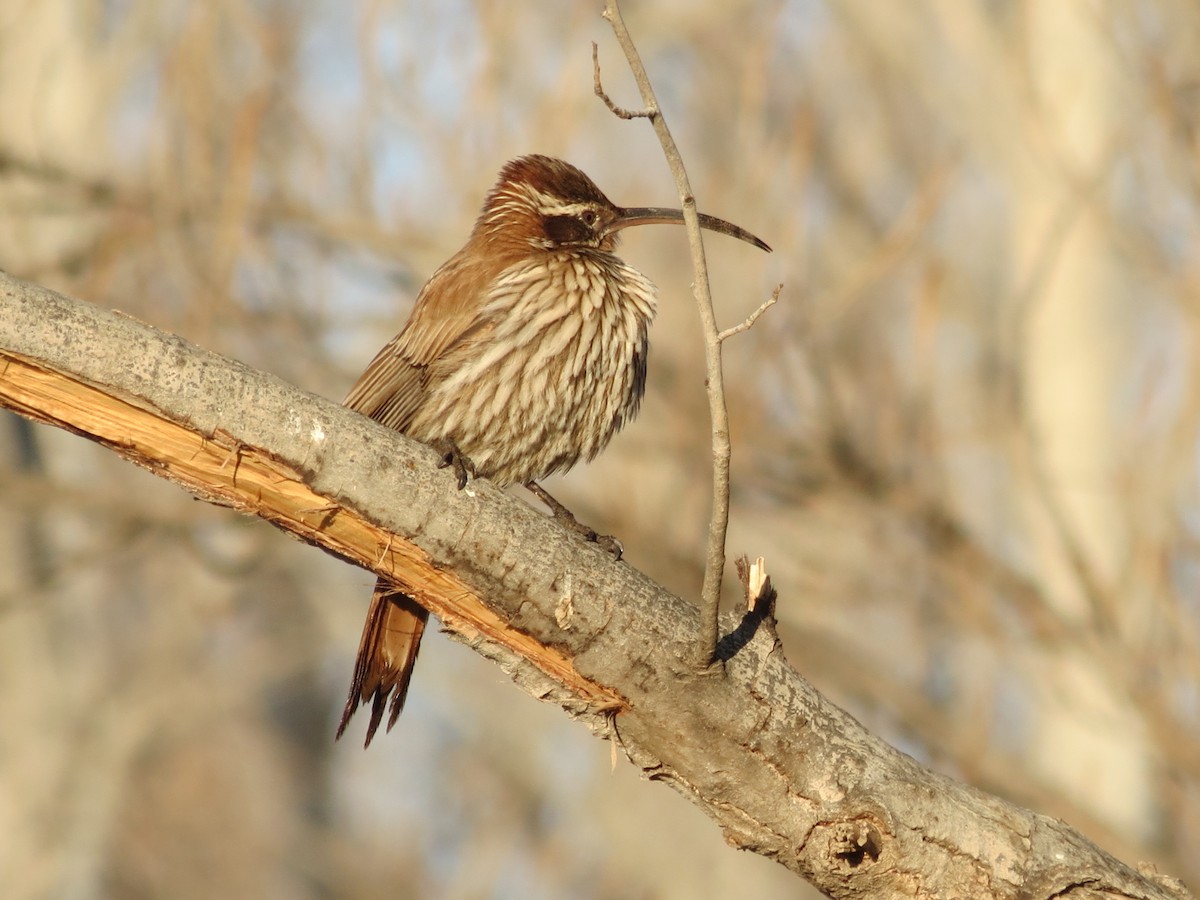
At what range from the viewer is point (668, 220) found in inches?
194

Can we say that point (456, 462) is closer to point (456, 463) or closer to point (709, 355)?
point (456, 463)

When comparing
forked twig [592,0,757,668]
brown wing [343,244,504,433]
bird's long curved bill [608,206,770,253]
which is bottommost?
forked twig [592,0,757,668]

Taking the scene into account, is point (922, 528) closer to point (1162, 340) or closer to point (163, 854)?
point (1162, 340)

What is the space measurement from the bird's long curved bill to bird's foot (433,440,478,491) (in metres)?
1.05

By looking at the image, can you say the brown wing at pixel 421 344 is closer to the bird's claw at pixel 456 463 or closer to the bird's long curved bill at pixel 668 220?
the bird's claw at pixel 456 463

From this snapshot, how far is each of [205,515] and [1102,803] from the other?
5.18 m

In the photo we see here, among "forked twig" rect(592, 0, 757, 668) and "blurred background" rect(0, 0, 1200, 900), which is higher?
"blurred background" rect(0, 0, 1200, 900)

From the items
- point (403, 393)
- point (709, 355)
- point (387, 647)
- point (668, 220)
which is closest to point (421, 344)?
point (403, 393)

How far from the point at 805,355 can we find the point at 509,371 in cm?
255

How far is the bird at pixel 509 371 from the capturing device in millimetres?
4465

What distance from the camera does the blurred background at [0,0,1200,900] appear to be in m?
6.73

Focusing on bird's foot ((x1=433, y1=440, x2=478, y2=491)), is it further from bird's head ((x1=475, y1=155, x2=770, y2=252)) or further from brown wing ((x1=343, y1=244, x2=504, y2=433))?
bird's head ((x1=475, y1=155, x2=770, y2=252))

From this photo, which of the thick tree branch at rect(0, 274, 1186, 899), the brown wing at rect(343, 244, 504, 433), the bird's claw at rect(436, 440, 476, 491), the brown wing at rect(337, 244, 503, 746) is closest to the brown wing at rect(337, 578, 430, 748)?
the brown wing at rect(337, 244, 503, 746)

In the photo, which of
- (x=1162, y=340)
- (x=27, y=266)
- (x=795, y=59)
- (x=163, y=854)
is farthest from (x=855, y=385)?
(x=163, y=854)
